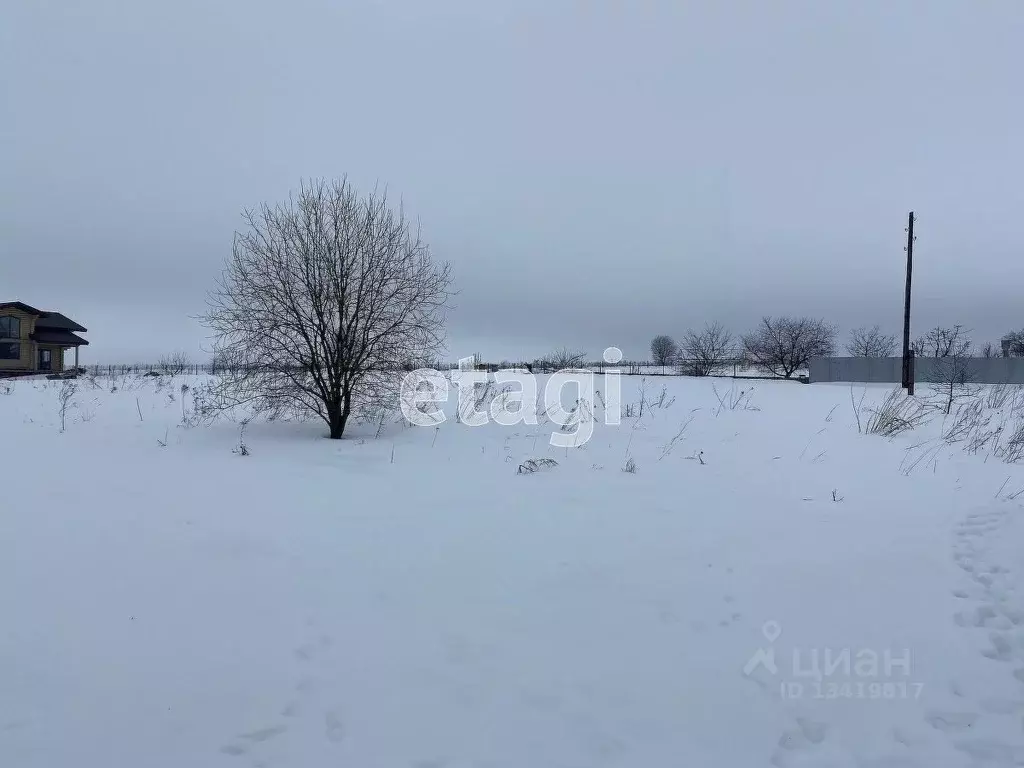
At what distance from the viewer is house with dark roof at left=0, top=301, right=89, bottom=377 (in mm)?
31125

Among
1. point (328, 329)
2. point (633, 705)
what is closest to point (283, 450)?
point (328, 329)

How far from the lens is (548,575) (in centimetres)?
372

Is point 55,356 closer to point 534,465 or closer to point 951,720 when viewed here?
point 534,465

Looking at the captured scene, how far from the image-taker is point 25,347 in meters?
31.8

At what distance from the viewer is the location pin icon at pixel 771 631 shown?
3.01 m

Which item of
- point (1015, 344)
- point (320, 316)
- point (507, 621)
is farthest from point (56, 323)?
point (1015, 344)

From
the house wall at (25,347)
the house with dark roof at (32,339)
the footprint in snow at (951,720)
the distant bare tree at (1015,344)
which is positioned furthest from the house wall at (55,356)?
the distant bare tree at (1015,344)

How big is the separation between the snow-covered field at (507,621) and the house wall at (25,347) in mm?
36717

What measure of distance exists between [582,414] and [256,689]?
9551mm

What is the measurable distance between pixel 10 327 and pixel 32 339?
128 cm

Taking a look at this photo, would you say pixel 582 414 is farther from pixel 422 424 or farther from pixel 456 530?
pixel 456 530

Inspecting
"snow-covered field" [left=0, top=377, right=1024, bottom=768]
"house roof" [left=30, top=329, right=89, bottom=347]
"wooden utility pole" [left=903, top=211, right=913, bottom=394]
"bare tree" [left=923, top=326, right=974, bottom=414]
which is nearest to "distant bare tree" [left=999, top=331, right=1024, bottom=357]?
"bare tree" [left=923, top=326, right=974, bottom=414]

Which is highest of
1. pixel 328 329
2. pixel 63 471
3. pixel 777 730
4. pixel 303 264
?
pixel 303 264

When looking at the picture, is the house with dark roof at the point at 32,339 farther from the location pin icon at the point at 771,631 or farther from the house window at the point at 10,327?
the location pin icon at the point at 771,631
